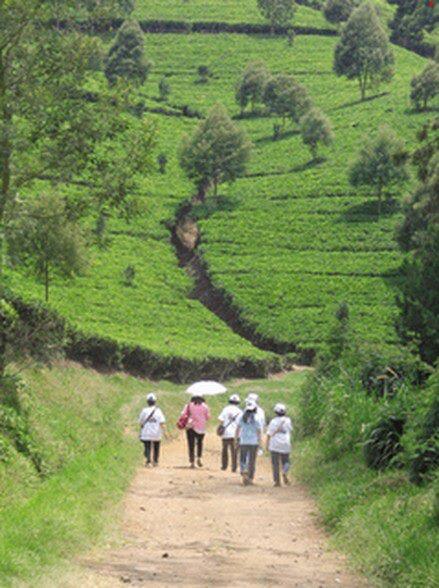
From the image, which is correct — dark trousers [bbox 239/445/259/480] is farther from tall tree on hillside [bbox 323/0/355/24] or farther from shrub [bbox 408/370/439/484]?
tall tree on hillside [bbox 323/0/355/24]

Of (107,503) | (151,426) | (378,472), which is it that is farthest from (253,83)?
(107,503)

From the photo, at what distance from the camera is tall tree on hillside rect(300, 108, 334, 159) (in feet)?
338

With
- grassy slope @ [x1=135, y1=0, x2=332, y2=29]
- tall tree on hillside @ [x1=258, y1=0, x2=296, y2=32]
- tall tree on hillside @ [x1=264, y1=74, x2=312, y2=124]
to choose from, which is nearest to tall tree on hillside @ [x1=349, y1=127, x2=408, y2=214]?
tall tree on hillside @ [x1=264, y1=74, x2=312, y2=124]

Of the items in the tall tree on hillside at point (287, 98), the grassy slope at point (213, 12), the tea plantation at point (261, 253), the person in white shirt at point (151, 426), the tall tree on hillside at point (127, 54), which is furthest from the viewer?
the grassy slope at point (213, 12)

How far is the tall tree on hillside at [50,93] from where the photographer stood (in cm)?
2030

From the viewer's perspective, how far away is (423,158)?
1422 inches

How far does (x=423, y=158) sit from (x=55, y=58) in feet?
60.6

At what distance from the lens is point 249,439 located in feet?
73.4

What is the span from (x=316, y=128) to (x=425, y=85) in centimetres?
1781

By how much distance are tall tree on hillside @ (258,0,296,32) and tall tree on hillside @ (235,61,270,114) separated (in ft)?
131

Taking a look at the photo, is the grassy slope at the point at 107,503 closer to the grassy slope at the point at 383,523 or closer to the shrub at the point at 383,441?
the grassy slope at the point at 383,523

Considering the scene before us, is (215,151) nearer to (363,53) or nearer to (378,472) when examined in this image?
(363,53)

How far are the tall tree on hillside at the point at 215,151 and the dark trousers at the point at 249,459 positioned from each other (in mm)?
75117

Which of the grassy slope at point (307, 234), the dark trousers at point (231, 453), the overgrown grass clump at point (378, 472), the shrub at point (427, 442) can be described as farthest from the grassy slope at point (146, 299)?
the shrub at point (427, 442)
